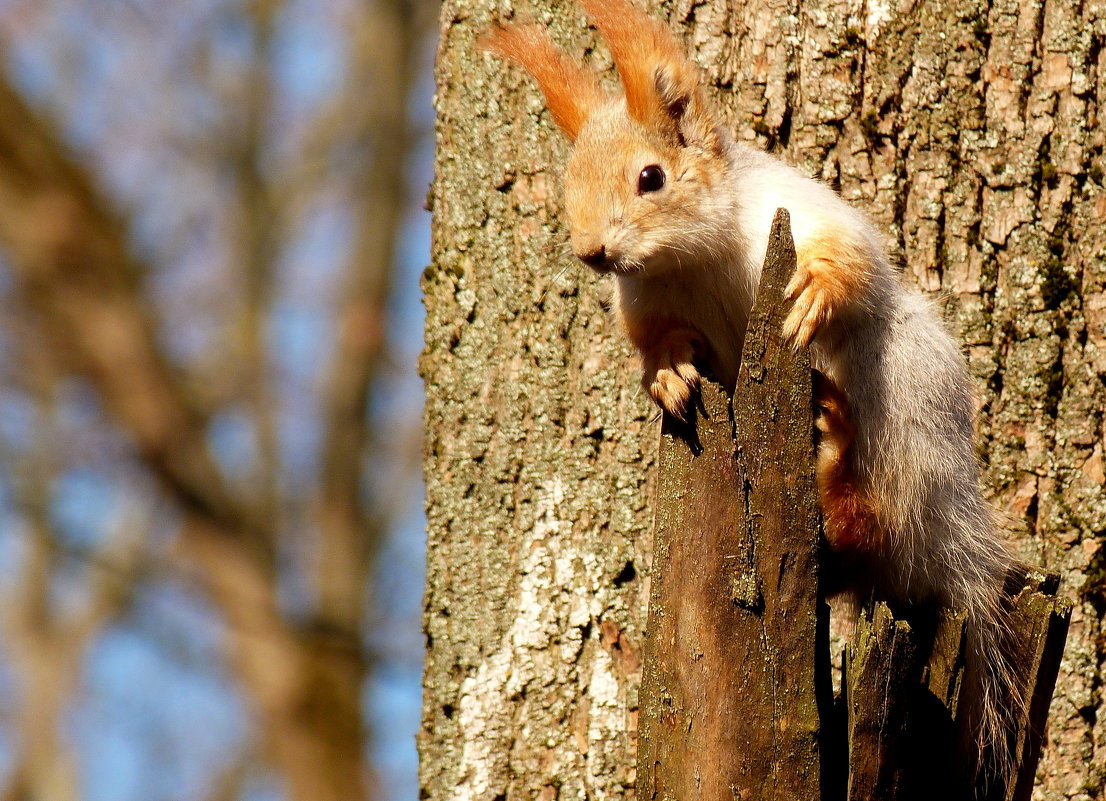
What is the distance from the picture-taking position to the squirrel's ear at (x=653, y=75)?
1975 mm

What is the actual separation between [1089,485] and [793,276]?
2.78 ft

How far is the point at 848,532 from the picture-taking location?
78.2 inches

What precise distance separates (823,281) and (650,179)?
344 mm

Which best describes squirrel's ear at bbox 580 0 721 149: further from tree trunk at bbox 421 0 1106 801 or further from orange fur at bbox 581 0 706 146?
tree trunk at bbox 421 0 1106 801

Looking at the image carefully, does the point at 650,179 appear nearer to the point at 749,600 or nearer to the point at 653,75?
the point at 653,75

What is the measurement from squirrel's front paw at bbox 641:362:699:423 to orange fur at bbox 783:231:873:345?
6.8 inches

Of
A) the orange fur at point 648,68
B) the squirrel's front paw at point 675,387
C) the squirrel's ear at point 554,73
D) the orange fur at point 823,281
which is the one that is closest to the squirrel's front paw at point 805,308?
the orange fur at point 823,281

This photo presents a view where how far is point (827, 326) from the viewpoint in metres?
1.90

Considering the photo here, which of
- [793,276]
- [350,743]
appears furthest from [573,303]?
[350,743]

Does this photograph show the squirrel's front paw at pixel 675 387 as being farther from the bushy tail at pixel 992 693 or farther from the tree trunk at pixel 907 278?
the bushy tail at pixel 992 693

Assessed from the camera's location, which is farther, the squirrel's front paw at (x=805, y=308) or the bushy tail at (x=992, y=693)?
the bushy tail at (x=992, y=693)

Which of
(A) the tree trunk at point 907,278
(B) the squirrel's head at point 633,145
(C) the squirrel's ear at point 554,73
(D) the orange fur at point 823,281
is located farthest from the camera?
(A) the tree trunk at point 907,278

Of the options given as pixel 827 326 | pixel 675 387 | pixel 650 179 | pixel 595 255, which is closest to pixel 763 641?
pixel 675 387

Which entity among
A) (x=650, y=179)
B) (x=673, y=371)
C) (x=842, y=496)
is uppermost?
(x=650, y=179)
